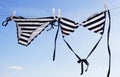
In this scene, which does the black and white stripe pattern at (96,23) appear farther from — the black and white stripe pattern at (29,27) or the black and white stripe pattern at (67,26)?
the black and white stripe pattern at (29,27)

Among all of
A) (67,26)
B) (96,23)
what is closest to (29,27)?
(67,26)

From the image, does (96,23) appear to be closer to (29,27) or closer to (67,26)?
(67,26)

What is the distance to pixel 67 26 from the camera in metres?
11.9

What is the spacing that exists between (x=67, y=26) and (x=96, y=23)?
1297 millimetres

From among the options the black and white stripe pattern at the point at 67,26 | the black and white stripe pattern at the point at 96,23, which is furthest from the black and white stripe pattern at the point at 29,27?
the black and white stripe pattern at the point at 96,23

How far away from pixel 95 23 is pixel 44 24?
2306mm

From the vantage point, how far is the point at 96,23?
451 inches

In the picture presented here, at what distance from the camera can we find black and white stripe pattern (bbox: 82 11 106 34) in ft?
37.1

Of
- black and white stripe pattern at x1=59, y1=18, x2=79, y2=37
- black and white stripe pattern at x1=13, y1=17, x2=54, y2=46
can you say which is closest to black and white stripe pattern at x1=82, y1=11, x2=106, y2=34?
black and white stripe pattern at x1=59, y1=18, x2=79, y2=37

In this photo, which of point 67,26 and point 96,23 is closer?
point 96,23

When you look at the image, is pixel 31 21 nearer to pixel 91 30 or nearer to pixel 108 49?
pixel 91 30

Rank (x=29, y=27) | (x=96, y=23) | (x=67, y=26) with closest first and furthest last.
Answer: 1. (x=96, y=23)
2. (x=67, y=26)
3. (x=29, y=27)

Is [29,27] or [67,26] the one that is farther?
[29,27]

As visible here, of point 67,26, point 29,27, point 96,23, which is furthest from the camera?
point 29,27
